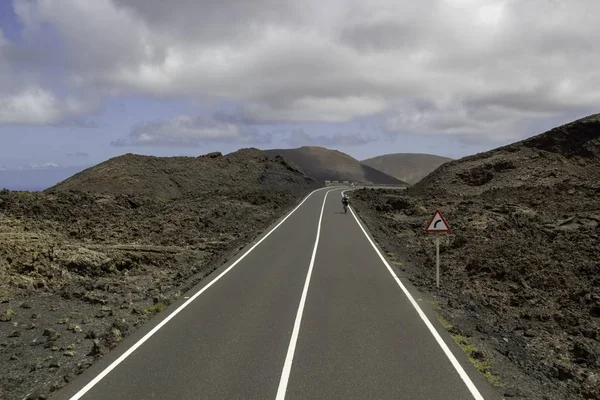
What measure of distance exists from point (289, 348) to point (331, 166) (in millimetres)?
137926

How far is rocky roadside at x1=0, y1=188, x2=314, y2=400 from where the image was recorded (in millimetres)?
9656

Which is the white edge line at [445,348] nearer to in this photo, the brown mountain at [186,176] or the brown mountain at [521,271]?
the brown mountain at [521,271]

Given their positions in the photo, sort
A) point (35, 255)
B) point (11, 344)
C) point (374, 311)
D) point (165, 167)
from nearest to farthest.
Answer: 1. point (11, 344)
2. point (374, 311)
3. point (35, 255)
4. point (165, 167)

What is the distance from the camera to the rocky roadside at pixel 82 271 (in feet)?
31.7

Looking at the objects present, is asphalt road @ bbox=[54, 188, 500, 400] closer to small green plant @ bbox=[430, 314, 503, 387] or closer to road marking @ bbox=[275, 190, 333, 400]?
road marking @ bbox=[275, 190, 333, 400]

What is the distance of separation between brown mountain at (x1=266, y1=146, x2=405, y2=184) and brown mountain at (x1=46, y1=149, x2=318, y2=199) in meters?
45.2

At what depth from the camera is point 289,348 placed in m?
9.73

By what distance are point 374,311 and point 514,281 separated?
8.29 m

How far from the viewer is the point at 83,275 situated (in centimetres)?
1702

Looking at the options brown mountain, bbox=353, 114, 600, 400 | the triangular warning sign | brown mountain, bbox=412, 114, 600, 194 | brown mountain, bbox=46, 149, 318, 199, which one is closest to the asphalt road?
brown mountain, bbox=353, 114, 600, 400

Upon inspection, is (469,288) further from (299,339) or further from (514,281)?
(299,339)

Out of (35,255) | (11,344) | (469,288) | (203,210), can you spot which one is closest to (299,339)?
(11,344)

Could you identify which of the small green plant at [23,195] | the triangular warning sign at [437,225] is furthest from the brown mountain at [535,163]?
the small green plant at [23,195]

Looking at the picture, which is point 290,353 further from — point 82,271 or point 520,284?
point 520,284
